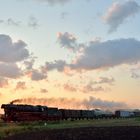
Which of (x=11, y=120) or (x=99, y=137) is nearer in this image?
(x=99, y=137)

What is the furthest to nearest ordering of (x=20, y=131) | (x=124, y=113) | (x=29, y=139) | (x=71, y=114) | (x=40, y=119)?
(x=124, y=113), (x=71, y=114), (x=40, y=119), (x=20, y=131), (x=29, y=139)

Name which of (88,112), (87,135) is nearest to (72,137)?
(87,135)

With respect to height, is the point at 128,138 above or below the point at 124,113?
below

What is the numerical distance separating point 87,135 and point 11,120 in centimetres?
3150

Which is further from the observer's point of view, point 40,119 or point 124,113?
point 124,113

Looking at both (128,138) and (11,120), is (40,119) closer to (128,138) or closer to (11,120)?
(11,120)

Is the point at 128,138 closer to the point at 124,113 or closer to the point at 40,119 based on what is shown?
the point at 40,119

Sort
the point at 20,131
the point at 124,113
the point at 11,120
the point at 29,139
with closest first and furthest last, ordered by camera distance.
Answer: the point at 29,139
the point at 20,131
the point at 11,120
the point at 124,113

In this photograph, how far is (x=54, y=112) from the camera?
86188 mm

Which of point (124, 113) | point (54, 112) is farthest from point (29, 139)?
point (124, 113)

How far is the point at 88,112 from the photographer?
109 m

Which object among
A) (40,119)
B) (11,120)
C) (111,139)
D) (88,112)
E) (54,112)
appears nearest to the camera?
(111,139)

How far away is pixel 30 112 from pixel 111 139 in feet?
125

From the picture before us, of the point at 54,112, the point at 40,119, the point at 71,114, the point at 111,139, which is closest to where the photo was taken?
the point at 111,139
